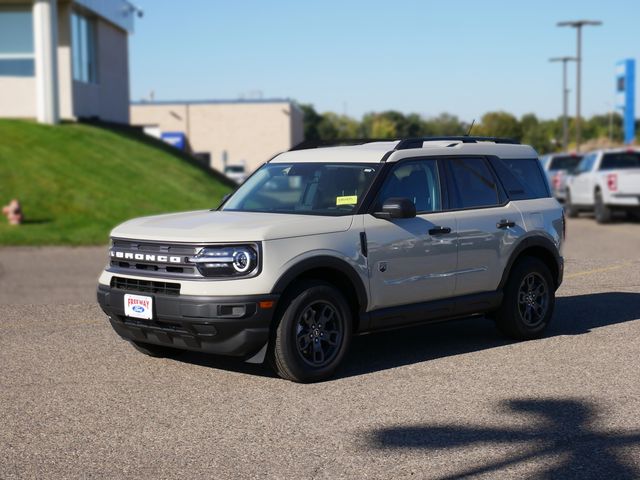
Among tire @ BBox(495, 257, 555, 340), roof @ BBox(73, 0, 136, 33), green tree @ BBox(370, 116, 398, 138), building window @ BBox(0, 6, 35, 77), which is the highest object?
roof @ BBox(73, 0, 136, 33)

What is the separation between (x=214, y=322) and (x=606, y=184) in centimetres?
1911

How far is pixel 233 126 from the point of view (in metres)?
79.6

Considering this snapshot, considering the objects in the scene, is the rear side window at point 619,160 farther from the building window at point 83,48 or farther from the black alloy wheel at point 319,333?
the black alloy wheel at point 319,333

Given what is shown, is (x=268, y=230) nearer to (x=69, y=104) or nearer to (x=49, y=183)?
(x=49, y=183)

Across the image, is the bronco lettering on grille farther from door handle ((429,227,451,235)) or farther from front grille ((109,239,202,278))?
door handle ((429,227,451,235))

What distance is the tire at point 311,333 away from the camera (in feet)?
24.2

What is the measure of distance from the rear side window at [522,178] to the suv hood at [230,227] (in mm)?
2138

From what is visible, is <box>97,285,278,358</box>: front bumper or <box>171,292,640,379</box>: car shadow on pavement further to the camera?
<box>171,292,640,379</box>: car shadow on pavement

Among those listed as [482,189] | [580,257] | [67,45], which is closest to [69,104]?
[67,45]

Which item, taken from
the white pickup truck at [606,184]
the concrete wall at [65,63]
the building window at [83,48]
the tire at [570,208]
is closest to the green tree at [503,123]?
the building window at [83,48]

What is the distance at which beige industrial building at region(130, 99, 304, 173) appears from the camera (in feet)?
260

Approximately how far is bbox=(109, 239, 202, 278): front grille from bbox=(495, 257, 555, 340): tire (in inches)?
126

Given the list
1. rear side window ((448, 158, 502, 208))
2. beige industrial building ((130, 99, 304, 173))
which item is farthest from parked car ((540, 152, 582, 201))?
beige industrial building ((130, 99, 304, 173))

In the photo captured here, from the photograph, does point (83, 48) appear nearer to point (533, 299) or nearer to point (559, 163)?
point (559, 163)
